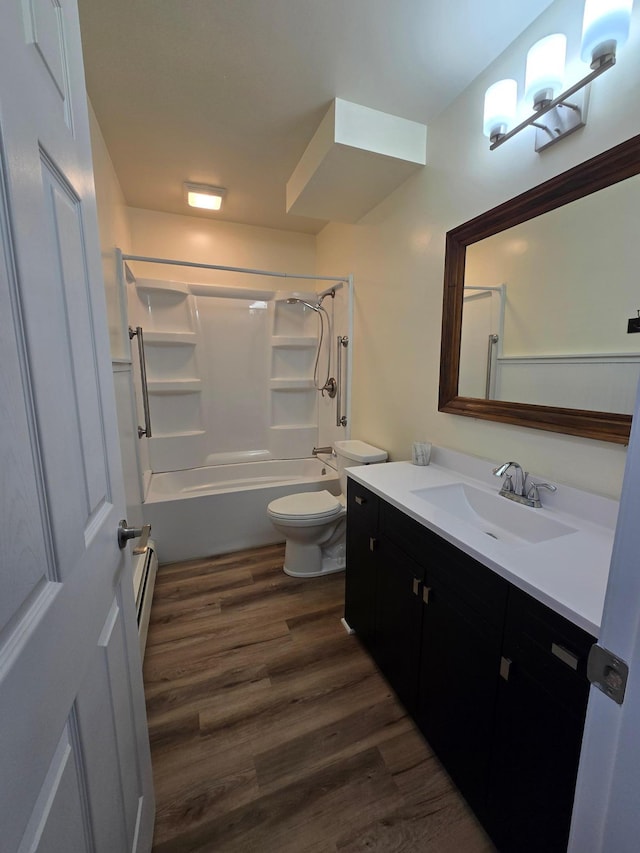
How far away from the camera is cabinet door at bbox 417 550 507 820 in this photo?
0.95m

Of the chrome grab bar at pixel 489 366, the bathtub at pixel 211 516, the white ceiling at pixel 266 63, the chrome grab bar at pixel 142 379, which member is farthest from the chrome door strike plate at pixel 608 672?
the chrome grab bar at pixel 142 379

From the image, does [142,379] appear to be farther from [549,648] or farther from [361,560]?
[549,648]

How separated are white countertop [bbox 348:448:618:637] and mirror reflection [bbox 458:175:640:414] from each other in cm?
33

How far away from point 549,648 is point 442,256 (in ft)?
5.30

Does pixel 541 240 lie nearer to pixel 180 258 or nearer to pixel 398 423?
pixel 398 423

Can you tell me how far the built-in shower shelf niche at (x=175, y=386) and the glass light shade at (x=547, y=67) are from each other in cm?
274

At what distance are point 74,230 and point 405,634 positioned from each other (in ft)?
5.13

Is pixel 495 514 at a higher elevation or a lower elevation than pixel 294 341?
lower

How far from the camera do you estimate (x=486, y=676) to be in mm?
966

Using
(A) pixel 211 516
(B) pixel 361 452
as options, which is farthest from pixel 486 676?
(A) pixel 211 516

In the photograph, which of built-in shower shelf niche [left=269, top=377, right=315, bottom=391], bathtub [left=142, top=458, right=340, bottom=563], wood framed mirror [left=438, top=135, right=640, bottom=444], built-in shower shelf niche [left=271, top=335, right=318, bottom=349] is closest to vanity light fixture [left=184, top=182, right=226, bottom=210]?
built-in shower shelf niche [left=271, top=335, right=318, bottom=349]

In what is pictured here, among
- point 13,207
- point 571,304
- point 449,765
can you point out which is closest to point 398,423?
point 571,304

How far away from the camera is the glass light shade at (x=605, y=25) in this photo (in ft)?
2.97

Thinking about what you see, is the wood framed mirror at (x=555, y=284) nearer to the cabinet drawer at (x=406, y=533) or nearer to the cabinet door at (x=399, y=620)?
the cabinet drawer at (x=406, y=533)
